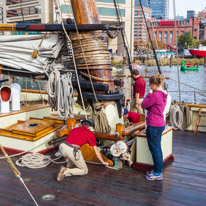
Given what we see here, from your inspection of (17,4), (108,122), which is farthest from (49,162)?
(17,4)

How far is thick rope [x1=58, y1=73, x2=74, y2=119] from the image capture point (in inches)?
210

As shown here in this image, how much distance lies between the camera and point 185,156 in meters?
5.56

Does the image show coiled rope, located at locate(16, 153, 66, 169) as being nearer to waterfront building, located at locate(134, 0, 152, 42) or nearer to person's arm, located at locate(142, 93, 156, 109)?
person's arm, located at locate(142, 93, 156, 109)

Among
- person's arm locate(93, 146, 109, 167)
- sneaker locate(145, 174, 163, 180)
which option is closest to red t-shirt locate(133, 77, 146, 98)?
person's arm locate(93, 146, 109, 167)

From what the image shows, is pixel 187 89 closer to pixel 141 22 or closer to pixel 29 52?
pixel 141 22

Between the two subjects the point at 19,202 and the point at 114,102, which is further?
the point at 114,102

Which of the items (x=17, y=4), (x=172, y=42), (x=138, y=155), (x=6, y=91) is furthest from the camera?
(x=172, y=42)

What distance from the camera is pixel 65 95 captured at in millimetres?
5340

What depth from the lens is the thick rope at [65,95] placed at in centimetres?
534

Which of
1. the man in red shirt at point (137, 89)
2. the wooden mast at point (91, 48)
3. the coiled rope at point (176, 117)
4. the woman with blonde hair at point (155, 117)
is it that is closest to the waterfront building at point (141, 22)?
the man in red shirt at point (137, 89)

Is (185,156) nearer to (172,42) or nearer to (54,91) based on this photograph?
(54,91)

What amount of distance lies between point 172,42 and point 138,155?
427ft

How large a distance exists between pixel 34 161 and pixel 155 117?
2.08m

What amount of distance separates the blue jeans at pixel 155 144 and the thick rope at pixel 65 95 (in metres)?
1.61
